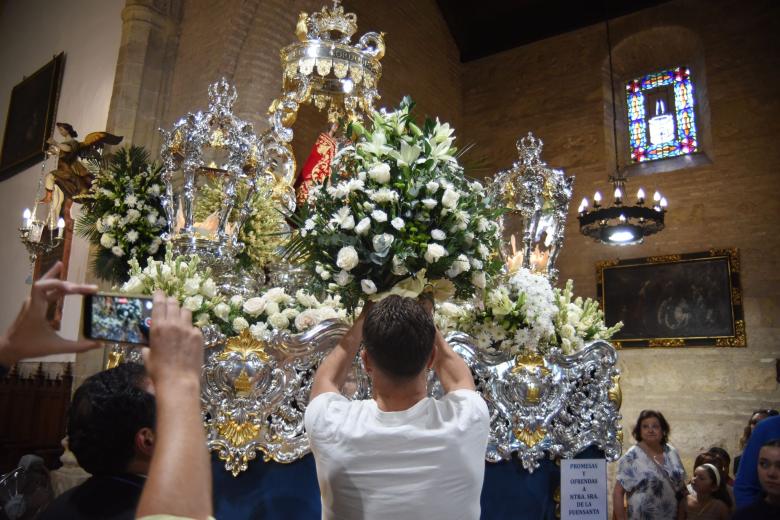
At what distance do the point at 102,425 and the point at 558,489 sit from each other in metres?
2.22

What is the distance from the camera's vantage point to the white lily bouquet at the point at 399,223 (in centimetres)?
215

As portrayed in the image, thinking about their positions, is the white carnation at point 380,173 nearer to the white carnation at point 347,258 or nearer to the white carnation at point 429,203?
the white carnation at point 429,203

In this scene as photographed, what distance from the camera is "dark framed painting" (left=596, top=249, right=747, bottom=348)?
8758 millimetres

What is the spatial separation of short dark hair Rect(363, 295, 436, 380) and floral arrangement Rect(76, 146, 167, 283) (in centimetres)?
222

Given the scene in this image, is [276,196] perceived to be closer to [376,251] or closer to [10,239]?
[376,251]

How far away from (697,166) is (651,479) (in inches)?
263

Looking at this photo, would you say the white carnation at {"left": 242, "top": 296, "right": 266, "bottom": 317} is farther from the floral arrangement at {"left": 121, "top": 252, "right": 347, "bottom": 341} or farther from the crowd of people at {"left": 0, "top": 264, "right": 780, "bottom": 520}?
the crowd of people at {"left": 0, "top": 264, "right": 780, "bottom": 520}

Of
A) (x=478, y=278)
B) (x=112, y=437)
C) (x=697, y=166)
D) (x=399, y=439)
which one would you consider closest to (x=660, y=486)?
(x=478, y=278)

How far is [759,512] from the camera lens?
2.18 m

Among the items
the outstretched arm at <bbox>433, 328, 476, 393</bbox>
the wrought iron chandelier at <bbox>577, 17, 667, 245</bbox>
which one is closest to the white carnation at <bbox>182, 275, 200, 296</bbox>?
the outstretched arm at <bbox>433, 328, 476, 393</bbox>

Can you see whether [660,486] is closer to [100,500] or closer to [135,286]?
[135,286]

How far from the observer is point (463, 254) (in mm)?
2264

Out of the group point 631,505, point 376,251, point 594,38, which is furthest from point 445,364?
point 594,38

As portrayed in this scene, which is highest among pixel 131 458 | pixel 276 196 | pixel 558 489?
pixel 276 196
